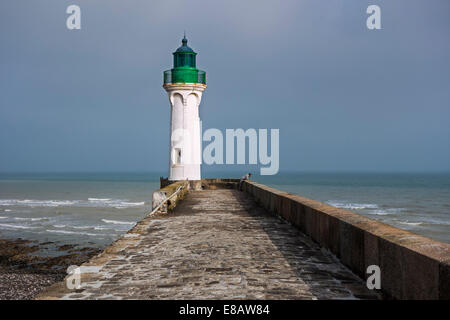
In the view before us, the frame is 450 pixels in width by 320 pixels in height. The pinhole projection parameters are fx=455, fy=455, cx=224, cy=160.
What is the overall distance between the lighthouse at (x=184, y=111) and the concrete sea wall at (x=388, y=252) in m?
15.8

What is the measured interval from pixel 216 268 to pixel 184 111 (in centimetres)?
1778

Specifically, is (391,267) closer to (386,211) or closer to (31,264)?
(31,264)

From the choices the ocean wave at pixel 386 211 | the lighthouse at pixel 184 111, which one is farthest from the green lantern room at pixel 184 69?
the ocean wave at pixel 386 211

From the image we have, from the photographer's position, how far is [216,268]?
554 centimetres

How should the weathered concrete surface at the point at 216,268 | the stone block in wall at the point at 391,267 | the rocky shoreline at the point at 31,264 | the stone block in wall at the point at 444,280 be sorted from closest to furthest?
the stone block in wall at the point at 444,280 < the stone block in wall at the point at 391,267 < the weathered concrete surface at the point at 216,268 < the rocky shoreline at the point at 31,264

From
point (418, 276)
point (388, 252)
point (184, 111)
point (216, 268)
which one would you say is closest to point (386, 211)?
point (184, 111)

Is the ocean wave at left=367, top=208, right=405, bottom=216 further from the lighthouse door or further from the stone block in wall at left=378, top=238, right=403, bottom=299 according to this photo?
the stone block in wall at left=378, top=238, right=403, bottom=299

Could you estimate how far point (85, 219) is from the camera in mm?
34031

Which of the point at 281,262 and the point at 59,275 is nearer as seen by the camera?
the point at 281,262

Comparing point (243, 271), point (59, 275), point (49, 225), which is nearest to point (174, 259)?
point (243, 271)

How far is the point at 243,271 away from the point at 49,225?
27671 millimetres

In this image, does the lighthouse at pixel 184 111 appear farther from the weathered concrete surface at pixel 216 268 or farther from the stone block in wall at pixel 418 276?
the stone block in wall at pixel 418 276

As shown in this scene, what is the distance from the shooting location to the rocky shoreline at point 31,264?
1416cm
